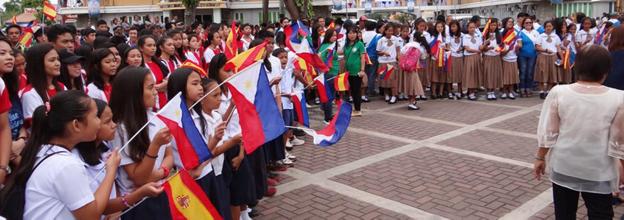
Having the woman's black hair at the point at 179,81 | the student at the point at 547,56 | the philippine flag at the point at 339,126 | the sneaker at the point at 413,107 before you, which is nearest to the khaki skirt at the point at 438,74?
the sneaker at the point at 413,107

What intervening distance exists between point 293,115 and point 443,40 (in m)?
5.08

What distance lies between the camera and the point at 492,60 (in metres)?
10.9

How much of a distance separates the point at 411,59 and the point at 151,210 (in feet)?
25.2

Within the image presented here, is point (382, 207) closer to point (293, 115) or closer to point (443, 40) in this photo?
point (293, 115)

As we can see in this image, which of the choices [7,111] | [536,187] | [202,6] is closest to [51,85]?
[7,111]

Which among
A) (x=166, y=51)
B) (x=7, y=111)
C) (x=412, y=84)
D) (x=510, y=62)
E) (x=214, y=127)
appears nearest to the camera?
(x=7, y=111)

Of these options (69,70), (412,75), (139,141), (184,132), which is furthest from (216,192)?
(412,75)

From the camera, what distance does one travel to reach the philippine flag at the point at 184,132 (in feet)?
9.79

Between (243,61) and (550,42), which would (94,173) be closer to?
(243,61)

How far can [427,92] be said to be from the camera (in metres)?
12.2

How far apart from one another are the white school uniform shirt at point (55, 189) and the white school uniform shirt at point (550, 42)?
10.2 meters

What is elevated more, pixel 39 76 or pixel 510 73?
pixel 39 76

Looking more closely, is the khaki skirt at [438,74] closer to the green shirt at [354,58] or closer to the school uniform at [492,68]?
the school uniform at [492,68]

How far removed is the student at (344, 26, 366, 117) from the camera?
9281mm
